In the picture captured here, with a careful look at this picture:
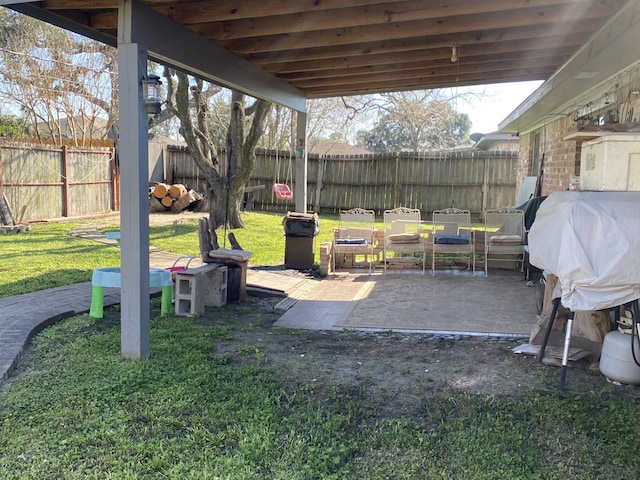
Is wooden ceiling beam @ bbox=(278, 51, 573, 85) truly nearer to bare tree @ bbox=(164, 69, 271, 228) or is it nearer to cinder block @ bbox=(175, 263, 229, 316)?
cinder block @ bbox=(175, 263, 229, 316)

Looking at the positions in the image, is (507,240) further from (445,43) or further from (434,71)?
(445,43)

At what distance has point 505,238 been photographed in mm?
7484

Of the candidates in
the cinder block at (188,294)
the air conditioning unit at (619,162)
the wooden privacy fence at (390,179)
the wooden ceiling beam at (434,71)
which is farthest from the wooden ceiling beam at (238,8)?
the wooden privacy fence at (390,179)

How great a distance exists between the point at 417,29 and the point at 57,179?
10253 mm

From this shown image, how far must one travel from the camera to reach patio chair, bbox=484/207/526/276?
7.45 metres

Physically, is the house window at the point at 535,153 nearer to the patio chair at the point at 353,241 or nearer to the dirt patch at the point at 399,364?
the patio chair at the point at 353,241

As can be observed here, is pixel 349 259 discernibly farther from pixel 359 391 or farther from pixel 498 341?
pixel 359 391

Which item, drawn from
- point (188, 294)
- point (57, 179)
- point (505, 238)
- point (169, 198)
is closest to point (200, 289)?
point (188, 294)

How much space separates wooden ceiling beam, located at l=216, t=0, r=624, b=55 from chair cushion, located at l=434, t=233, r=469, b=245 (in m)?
3.17

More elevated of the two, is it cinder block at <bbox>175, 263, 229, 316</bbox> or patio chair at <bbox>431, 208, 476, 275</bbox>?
patio chair at <bbox>431, 208, 476, 275</bbox>

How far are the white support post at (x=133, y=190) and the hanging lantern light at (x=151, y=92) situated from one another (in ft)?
0.11

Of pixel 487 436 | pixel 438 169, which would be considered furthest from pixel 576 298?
pixel 438 169

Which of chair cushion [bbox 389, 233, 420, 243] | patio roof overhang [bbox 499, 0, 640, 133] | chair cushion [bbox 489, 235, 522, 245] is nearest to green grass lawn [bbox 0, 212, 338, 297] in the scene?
chair cushion [bbox 389, 233, 420, 243]

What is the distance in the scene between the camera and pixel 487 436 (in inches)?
109
